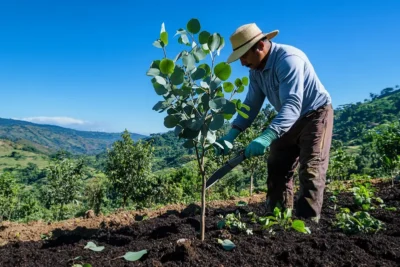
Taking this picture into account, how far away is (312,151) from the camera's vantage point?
3572 mm

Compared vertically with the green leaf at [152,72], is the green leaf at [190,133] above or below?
below

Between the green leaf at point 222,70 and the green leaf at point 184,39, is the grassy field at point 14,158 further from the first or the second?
the green leaf at point 222,70

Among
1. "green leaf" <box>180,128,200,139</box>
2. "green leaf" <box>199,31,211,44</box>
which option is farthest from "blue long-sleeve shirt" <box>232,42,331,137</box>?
"green leaf" <box>199,31,211,44</box>

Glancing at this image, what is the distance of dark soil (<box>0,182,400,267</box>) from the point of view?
8.04ft

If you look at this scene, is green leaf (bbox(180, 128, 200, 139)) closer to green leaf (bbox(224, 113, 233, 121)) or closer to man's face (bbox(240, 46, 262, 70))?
green leaf (bbox(224, 113, 233, 121))

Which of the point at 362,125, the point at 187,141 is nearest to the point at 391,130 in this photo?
the point at 187,141

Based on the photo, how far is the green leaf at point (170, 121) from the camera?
262 centimetres

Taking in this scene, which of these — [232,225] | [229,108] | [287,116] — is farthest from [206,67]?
[232,225]

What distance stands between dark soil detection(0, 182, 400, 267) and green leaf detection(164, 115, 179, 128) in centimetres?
85

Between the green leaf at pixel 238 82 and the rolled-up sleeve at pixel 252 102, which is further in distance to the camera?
the rolled-up sleeve at pixel 252 102

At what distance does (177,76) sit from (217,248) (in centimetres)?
129

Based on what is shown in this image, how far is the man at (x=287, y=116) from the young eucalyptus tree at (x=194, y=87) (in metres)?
0.50

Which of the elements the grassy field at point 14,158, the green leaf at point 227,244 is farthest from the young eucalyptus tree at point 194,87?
the grassy field at point 14,158

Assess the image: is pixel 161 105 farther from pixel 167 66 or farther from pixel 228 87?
pixel 228 87
